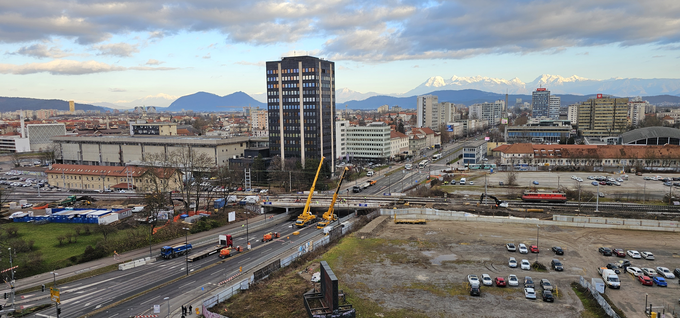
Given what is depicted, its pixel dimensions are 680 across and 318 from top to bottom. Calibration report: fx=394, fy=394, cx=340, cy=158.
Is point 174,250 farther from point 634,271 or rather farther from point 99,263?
point 634,271

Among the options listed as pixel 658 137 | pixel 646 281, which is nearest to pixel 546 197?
pixel 646 281

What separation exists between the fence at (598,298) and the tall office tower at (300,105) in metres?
60.3

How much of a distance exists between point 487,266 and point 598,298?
9.25 meters

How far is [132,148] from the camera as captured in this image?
327 ft

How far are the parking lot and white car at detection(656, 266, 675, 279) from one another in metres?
0.50

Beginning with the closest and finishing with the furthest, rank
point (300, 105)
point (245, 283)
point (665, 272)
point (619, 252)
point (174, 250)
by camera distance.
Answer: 1. point (245, 283)
2. point (665, 272)
3. point (619, 252)
4. point (174, 250)
5. point (300, 105)

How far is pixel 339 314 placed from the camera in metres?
24.8

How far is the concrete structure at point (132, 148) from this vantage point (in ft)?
296

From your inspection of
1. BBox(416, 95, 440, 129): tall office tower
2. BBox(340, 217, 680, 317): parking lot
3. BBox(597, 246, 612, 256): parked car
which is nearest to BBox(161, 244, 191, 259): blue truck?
BBox(340, 217, 680, 317): parking lot

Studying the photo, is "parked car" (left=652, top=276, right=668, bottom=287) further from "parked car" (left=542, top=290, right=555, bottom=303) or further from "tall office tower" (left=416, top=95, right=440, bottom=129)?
"tall office tower" (left=416, top=95, right=440, bottom=129)

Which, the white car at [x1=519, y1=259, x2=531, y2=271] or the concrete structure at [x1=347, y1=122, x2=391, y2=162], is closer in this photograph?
the white car at [x1=519, y1=259, x2=531, y2=271]

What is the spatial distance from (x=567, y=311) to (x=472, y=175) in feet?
193

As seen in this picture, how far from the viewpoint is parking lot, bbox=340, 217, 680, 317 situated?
28.3 meters

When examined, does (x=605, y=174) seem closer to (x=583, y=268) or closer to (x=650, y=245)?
→ (x=650, y=245)
